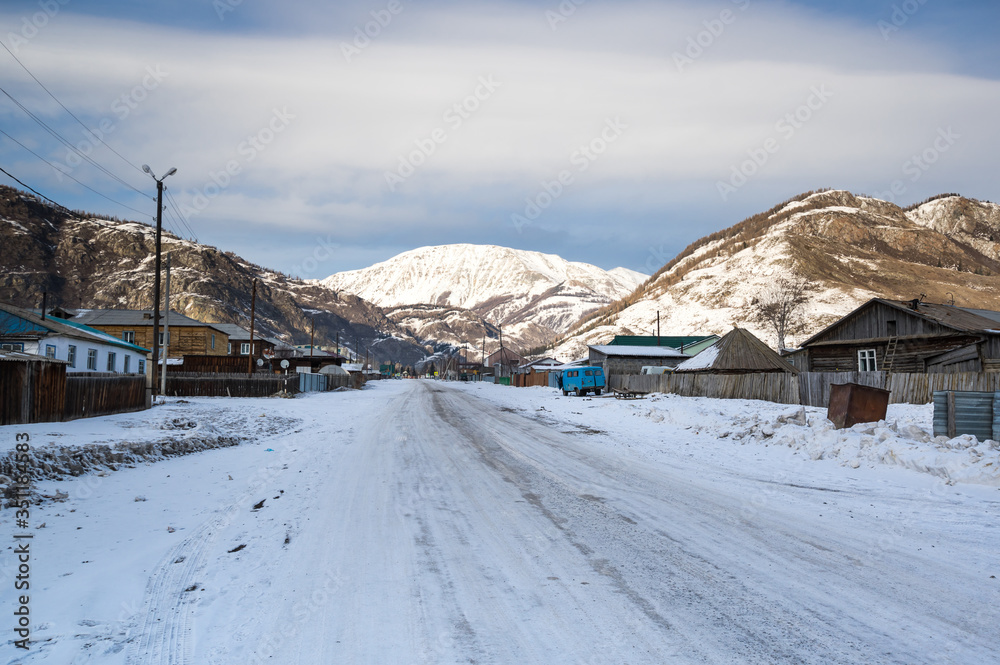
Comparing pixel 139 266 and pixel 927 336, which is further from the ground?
pixel 139 266

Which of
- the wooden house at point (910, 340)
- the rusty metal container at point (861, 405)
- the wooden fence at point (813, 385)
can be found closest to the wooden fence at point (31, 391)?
the rusty metal container at point (861, 405)

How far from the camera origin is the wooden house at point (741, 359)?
42.6 m

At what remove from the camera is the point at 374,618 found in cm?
445

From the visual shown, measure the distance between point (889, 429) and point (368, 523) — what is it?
1345cm

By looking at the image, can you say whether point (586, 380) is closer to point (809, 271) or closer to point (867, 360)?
point (867, 360)

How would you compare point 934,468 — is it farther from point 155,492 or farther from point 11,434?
point 11,434

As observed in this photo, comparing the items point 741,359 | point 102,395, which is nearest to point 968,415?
point 102,395

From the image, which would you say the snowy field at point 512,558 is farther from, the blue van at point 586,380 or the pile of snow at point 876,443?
the blue van at point 586,380

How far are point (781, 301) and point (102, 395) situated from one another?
101450 millimetres

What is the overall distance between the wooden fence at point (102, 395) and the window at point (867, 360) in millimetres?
44266

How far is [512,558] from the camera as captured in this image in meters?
5.98

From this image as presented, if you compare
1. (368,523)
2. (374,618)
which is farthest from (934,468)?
(374,618)

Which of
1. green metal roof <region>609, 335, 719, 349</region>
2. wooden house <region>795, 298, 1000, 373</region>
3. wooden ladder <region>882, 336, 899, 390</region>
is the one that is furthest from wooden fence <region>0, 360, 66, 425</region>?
green metal roof <region>609, 335, 719, 349</region>

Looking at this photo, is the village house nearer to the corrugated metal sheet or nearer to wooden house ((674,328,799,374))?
the corrugated metal sheet
